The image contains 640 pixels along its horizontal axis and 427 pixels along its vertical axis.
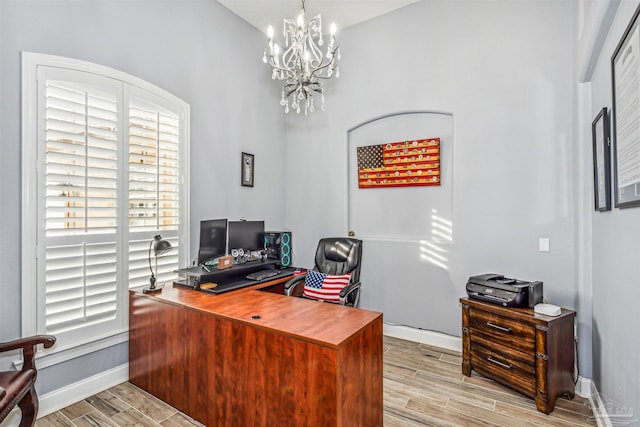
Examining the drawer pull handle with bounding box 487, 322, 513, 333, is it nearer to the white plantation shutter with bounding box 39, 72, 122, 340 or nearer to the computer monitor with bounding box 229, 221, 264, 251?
the computer monitor with bounding box 229, 221, 264, 251

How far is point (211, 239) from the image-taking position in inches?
108

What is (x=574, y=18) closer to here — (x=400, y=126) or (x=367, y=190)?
(x=400, y=126)

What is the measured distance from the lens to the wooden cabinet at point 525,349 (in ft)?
6.97

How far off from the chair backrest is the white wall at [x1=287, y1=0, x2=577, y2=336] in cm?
57

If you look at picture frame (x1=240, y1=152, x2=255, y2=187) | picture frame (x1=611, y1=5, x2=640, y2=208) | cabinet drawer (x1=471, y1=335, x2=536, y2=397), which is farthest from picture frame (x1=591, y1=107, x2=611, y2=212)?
picture frame (x1=240, y1=152, x2=255, y2=187)

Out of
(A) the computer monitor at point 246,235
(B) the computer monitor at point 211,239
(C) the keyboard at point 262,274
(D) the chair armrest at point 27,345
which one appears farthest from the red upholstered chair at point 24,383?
(A) the computer monitor at point 246,235

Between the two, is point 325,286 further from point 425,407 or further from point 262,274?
point 425,407

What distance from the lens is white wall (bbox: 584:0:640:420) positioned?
144 centimetres

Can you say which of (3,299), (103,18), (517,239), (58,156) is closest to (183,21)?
(103,18)

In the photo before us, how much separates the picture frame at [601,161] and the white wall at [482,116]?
0.53 metres

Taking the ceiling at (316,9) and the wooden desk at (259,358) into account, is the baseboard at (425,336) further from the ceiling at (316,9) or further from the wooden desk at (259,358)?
the ceiling at (316,9)

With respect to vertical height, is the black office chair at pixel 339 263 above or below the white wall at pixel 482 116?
below

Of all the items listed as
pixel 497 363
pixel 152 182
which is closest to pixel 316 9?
pixel 152 182

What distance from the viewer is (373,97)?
3.62 m
